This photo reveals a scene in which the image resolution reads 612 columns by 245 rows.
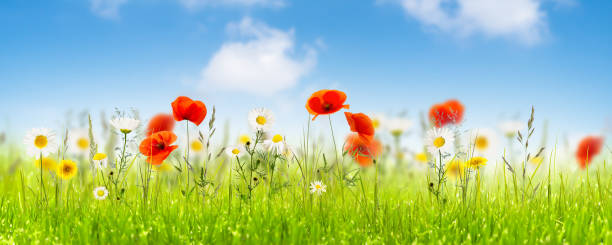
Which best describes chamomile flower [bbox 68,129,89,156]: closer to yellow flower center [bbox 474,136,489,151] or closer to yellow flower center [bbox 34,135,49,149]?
yellow flower center [bbox 34,135,49,149]

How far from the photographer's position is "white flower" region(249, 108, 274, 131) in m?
3.40

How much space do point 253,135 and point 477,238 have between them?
1.69 m

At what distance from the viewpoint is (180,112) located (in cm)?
347

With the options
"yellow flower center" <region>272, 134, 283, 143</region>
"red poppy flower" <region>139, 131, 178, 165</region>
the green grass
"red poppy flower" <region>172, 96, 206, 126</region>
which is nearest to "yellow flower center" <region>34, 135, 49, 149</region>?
the green grass

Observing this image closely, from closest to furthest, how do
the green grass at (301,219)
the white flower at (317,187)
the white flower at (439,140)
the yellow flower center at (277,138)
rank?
the green grass at (301,219)
the white flower at (439,140)
the white flower at (317,187)
the yellow flower center at (277,138)

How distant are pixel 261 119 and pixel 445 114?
54.8 inches

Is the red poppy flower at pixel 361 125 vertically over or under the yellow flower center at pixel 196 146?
over

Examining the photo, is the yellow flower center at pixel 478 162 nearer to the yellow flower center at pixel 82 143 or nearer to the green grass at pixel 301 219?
the green grass at pixel 301 219

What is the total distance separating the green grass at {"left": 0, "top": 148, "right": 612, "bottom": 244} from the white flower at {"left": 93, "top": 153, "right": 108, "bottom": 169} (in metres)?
0.25

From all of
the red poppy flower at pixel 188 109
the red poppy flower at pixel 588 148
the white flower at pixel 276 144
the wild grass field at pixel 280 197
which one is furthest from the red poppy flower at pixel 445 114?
the red poppy flower at pixel 188 109

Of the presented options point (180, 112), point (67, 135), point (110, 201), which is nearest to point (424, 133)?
point (180, 112)

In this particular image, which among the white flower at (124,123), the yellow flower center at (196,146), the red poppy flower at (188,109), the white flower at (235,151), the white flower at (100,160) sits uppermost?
the red poppy flower at (188,109)

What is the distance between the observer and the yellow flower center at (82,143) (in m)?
3.74

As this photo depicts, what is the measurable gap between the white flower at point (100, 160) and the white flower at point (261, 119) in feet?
3.88
